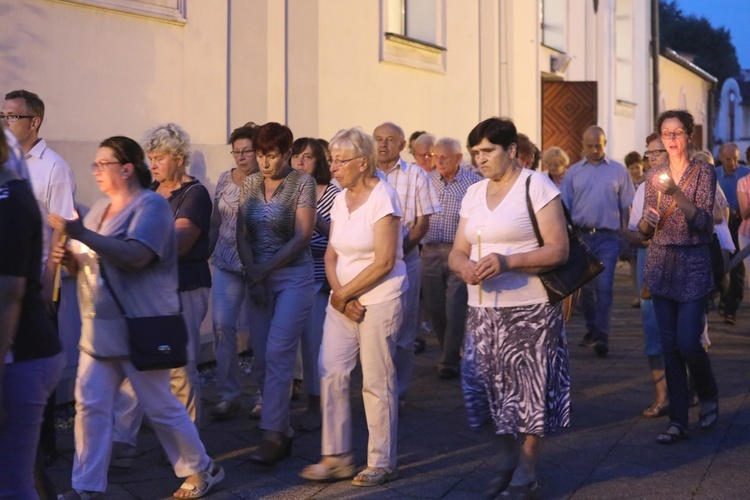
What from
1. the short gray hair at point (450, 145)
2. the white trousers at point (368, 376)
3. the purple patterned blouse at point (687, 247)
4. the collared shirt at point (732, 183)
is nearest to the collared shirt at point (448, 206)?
the short gray hair at point (450, 145)

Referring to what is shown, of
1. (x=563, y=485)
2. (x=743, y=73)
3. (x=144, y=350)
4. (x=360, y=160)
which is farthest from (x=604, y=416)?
(x=743, y=73)

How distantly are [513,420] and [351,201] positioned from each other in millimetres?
1423

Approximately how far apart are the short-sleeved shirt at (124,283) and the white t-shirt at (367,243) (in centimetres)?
103

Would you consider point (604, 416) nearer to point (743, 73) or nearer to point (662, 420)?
point (662, 420)

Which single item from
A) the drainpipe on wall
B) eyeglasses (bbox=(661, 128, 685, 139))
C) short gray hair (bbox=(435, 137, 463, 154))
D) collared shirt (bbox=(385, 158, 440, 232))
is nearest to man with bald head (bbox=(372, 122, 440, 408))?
collared shirt (bbox=(385, 158, 440, 232))

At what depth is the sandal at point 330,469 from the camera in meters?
6.08

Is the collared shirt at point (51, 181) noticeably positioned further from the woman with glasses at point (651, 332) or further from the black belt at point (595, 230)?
the black belt at point (595, 230)

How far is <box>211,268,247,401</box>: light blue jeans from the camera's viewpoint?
7.56 m

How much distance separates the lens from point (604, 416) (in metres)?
7.86

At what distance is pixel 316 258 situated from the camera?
804 centimetres

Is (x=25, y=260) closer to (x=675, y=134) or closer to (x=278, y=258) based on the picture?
(x=278, y=258)

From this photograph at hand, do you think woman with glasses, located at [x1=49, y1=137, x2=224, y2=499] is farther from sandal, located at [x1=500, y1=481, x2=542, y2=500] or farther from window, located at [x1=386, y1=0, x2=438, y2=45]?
window, located at [x1=386, y1=0, x2=438, y2=45]

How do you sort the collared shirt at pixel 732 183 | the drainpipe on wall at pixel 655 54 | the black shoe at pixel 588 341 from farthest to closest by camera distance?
the drainpipe on wall at pixel 655 54
the collared shirt at pixel 732 183
the black shoe at pixel 588 341

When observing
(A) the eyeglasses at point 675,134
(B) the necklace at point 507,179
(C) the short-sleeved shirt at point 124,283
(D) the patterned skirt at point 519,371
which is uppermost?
(A) the eyeglasses at point 675,134
